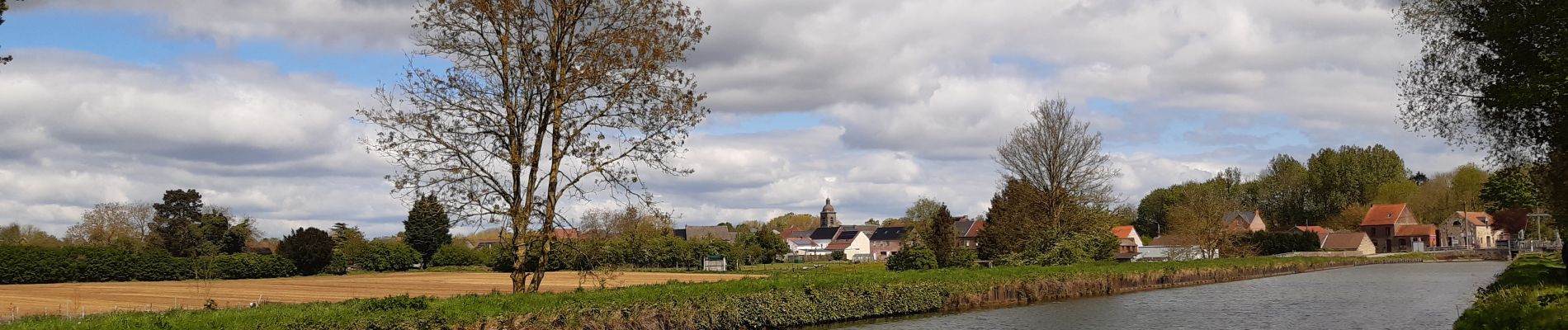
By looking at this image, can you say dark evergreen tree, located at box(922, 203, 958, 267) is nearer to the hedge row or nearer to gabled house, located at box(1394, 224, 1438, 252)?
the hedge row

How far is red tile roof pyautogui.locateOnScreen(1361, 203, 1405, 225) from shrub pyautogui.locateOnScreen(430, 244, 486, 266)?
101855mm

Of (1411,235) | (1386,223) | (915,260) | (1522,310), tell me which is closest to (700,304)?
(1522,310)

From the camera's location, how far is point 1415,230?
12200 cm

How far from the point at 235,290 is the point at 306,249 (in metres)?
24.2

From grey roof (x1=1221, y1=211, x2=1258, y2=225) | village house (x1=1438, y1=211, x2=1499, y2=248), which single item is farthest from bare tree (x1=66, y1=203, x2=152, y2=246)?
village house (x1=1438, y1=211, x2=1499, y2=248)

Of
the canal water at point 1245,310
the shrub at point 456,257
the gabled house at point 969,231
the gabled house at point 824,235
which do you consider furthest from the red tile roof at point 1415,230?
the shrub at point 456,257

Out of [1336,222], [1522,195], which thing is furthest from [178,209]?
[1336,222]

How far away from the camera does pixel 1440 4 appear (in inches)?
1057

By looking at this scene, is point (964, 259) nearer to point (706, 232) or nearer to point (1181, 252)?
point (1181, 252)

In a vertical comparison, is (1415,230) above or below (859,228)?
below

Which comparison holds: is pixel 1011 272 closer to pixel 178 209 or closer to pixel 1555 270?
pixel 1555 270

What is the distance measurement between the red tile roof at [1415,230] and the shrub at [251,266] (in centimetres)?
11701

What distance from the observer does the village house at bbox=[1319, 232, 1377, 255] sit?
4373 inches

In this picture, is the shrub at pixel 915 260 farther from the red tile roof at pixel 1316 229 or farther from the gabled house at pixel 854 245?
the gabled house at pixel 854 245
